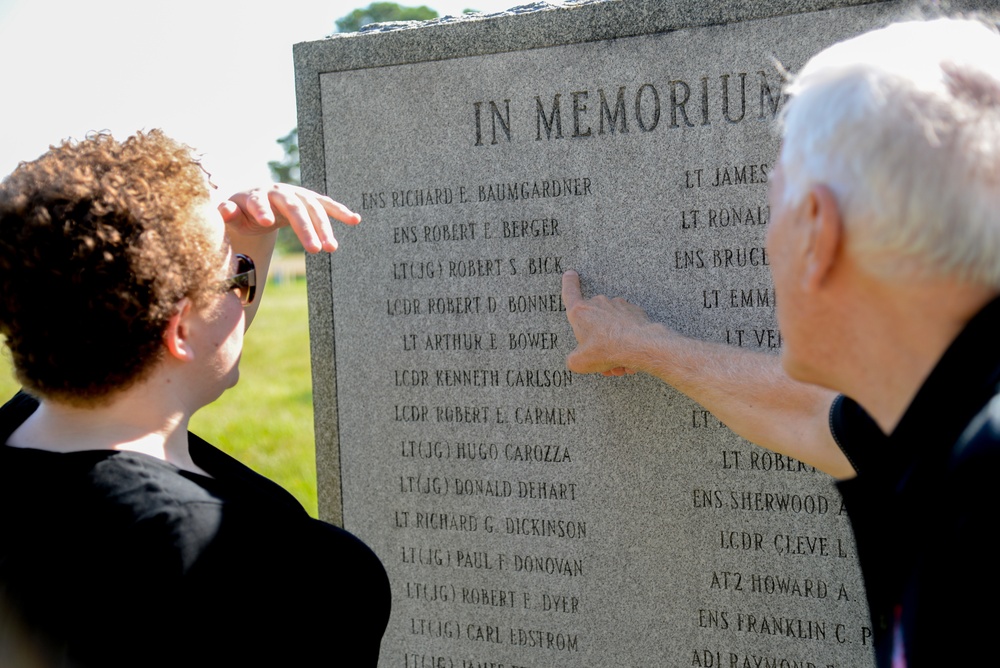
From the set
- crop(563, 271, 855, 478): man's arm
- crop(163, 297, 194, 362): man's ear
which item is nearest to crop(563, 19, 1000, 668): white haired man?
crop(563, 271, 855, 478): man's arm

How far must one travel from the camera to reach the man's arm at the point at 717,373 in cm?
230

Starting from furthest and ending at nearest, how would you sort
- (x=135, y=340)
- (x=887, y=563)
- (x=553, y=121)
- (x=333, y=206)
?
(x=553, y=121), (x=333, y=206), (x=135, y=340), (x=887, y=563)

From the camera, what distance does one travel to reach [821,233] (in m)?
1.36

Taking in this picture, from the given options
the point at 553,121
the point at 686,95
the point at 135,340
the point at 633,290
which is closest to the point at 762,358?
the point at 633,290

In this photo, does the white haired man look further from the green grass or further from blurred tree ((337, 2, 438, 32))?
blurred tree ((337, 2, 438, 32))

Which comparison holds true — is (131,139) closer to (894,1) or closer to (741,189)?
(741,189)

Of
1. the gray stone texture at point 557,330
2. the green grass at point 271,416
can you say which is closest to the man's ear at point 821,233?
the gray stone texture at point 557,330

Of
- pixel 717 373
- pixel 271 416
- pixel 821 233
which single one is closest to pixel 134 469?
pixel 821 233

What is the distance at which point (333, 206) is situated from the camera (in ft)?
7.94

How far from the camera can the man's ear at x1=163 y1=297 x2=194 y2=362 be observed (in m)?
1.62

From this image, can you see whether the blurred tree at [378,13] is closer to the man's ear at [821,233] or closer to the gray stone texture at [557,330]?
the gray stone texture at [557,330]

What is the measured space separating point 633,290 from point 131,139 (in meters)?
1.76

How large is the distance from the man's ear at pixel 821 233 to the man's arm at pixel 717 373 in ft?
2.96

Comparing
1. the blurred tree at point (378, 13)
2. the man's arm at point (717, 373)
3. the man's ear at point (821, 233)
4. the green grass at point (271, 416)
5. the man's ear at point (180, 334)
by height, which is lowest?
the green grass at point (271, 416)
